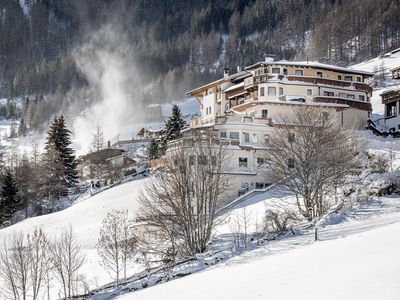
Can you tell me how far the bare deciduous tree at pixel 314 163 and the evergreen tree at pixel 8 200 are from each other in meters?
35.3

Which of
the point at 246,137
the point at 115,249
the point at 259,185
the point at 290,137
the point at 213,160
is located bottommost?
the point at 115,249

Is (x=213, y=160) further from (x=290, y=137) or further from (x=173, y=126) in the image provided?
(x=173, y=126)

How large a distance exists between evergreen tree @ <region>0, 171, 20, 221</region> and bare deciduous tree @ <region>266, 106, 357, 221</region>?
35.3 m

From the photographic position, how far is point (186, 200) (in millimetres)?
39750

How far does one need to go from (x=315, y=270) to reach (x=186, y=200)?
18.9 meters

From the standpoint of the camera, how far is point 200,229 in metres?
38.4

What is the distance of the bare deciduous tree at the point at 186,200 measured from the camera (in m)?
37.7

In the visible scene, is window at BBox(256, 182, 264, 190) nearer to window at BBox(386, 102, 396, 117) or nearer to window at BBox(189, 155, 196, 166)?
window at BBox(189, 155, 196, 166)

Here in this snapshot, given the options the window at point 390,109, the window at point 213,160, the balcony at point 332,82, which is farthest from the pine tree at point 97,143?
the window at point 213,160

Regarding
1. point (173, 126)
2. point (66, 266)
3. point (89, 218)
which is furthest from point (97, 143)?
point (66, 266)

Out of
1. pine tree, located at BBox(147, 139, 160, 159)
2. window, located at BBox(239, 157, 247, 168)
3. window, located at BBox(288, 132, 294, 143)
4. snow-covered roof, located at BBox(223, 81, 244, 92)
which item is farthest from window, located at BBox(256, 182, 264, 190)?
pine tree, located at BBox(147, 139, 160, 159)

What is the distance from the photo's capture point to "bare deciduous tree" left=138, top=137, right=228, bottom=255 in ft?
124

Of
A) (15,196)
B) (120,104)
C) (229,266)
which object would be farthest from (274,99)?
(120,104)

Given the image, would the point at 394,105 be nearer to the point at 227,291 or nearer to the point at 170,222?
the point at 170,222
